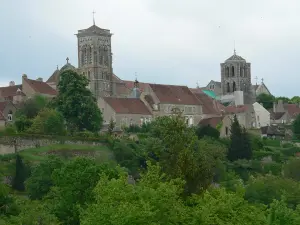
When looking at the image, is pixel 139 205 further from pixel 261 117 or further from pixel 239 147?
→ pixel 261 117

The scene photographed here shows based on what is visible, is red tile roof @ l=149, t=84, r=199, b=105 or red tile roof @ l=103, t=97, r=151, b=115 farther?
red tile roof @ l=149, t=84, r=199, b=105

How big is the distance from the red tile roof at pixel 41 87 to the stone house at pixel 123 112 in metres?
6.16

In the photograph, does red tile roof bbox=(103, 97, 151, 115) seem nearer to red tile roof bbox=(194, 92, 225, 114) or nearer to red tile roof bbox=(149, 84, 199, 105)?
red tile roof bbox=(149, 84, 199, 105)

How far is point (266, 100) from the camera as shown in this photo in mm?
140250

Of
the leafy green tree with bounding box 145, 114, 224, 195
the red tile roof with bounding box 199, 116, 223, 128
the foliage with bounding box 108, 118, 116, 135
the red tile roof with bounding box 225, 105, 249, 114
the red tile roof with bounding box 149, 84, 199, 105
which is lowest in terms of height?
the leafy green tree with bounding box 145, 114, 224, 195

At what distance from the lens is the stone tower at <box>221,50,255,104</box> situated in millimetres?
137000

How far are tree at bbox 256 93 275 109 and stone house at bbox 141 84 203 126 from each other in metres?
27.9

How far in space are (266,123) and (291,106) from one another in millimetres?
15336

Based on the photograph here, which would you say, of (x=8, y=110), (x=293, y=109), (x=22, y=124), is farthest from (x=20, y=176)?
(x=293, y=109)

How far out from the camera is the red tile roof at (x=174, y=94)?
10600 cm

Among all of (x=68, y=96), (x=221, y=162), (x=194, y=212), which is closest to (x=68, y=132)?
(x=68, y=96)

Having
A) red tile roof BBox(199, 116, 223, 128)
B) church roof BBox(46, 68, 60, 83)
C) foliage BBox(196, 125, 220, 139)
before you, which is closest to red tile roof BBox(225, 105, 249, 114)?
red tile roof BBox(199, 116, 223, 128)

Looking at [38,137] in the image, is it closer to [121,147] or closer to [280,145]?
[121,147]

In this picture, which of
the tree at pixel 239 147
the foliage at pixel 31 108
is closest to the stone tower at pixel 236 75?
the tree at pixel 239 147
